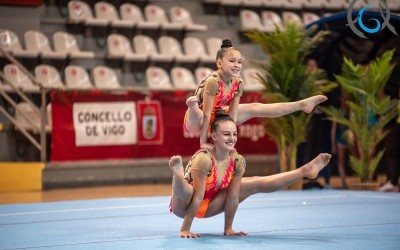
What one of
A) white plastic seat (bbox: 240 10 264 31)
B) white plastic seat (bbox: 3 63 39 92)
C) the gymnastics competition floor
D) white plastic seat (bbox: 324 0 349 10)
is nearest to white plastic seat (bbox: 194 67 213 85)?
white plastic seat (bbox: 240 10 264 31)

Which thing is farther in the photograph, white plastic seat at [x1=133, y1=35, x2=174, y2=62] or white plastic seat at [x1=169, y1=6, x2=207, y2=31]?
white plastic seat at [x1=169, y1=6, x2=207, y2=31]

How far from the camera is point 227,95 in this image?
634cm

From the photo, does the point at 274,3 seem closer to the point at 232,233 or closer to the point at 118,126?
the point at 118,126

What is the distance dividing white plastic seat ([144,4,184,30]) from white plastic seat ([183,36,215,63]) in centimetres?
30

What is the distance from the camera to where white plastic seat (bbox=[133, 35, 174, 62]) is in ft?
44.7

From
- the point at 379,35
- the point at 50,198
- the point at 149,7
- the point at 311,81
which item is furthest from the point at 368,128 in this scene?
the point at 149,7

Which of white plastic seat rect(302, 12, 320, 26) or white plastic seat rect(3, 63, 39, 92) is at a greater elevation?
white plastic seat rect(302, 12, 320, 26)

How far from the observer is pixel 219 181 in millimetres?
5961

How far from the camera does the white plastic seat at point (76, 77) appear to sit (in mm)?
12688

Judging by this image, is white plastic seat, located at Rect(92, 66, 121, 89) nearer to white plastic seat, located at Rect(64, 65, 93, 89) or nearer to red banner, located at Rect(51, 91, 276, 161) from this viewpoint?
white plastic seat, located at Rect(64, 65, 93, 89)

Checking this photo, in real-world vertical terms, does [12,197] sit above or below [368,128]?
below

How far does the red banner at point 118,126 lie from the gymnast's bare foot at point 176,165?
5564 millimetres

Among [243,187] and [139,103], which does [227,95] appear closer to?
[243,187]

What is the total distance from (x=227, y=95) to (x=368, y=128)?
4699 mm
